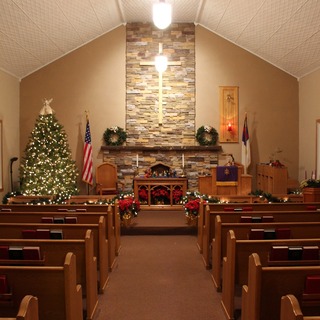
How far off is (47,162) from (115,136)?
70.4 inches

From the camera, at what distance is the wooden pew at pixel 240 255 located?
3072mm

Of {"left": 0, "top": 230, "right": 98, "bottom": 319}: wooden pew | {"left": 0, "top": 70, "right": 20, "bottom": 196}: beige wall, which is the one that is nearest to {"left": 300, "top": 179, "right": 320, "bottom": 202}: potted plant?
{"left": 0, "top": 230, "right": 98, "bottom": 319}: wooden pew

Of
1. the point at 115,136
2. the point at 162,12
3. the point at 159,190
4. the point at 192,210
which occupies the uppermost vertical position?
the point at 162,12

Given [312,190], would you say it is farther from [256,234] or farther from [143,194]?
[143,194]

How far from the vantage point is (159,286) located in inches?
157

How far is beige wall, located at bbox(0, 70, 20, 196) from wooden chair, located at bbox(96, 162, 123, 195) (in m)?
1.87

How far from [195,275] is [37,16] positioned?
17.1 ft

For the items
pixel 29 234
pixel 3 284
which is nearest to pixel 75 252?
pixel 29 234

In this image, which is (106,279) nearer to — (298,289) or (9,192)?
(298,289)

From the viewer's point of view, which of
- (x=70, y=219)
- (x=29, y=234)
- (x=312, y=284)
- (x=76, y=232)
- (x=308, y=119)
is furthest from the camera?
(x=308, y=119)

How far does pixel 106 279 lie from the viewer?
4102 millimetres

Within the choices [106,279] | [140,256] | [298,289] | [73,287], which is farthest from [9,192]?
[298,289]

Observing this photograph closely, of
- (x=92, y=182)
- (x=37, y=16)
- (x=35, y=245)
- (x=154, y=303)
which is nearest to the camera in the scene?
(x=35, y=245)

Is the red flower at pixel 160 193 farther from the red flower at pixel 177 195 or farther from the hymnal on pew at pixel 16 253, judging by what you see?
the hymnal on pew at pixel 16 253
